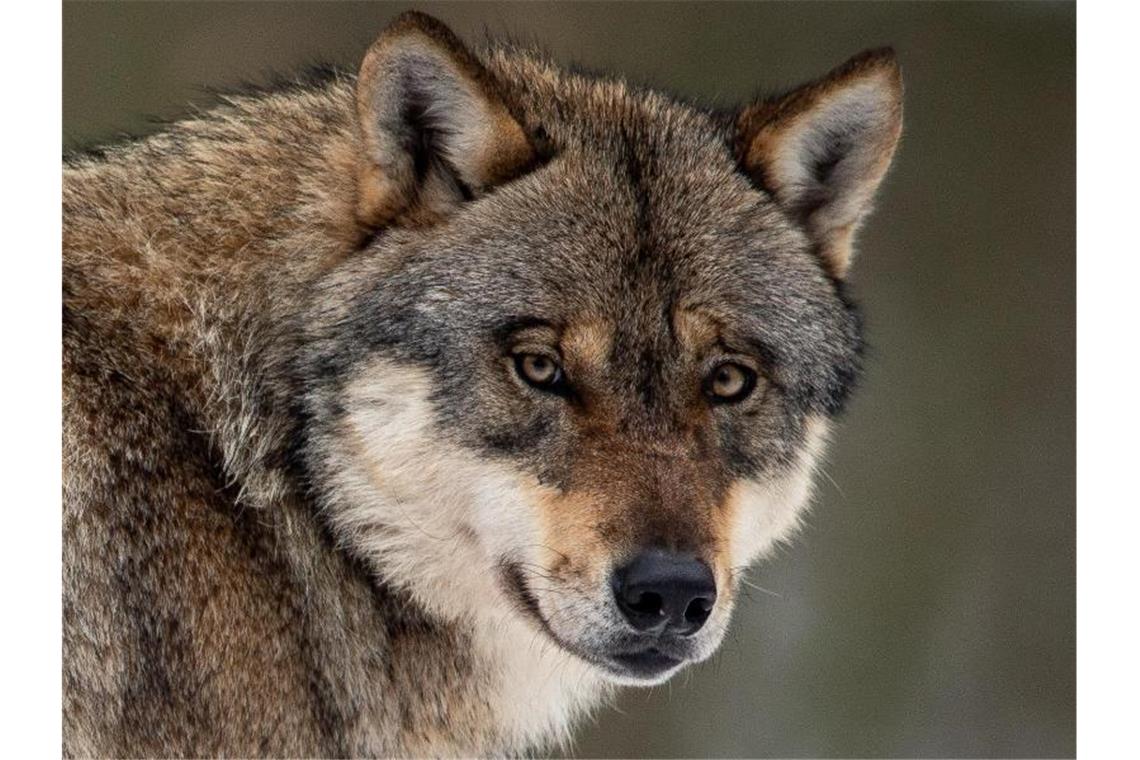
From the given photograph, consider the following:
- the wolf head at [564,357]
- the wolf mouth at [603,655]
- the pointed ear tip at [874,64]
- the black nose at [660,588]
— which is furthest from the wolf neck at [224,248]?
the pointed ear tip at [874,64]

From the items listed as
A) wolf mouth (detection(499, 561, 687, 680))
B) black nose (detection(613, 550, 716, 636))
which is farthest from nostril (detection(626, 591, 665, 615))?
wolf mouth (detection(499, 561, 687, 680))

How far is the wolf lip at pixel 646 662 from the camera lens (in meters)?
3.56

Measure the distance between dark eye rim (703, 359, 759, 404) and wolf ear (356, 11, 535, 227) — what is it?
0.73 metres

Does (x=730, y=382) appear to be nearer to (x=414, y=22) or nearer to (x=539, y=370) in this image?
(x=539, y=370)

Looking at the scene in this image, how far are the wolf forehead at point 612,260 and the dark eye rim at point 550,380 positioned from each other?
0.27 feet

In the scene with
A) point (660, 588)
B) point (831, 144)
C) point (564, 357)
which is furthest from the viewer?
point (831, 144)

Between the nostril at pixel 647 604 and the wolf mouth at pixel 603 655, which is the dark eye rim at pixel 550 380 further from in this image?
the nostril at pixel 647 604

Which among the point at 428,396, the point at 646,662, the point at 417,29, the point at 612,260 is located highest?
the point at 417,29

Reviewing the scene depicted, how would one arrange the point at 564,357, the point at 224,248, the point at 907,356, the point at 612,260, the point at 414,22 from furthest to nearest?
the point at 907,356, the point at 224,248, the point at 612,260, the point at 564,357, the point at 414,22

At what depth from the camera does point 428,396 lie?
3.68 metres

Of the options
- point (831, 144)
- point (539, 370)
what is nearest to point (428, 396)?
point (539, 370)

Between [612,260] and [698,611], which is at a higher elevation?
[612,260]

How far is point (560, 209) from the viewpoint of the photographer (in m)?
3.87

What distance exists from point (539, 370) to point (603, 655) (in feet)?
2.35
